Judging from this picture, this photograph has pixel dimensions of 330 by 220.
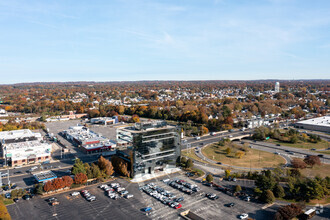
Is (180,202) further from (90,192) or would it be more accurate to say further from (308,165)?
(308,165)

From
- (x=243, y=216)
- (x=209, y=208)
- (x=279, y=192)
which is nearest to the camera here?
(x=243, y=216)

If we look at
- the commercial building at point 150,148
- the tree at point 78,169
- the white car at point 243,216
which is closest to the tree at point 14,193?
the tree at point 78,169

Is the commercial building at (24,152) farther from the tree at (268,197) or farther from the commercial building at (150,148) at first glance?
the tree at (268,197)

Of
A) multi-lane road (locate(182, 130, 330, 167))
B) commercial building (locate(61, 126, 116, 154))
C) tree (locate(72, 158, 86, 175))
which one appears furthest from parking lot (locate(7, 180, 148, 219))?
multi-lane road (locate(182, 130, 330, 167))

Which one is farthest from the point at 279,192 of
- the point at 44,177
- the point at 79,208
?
the point at 44,177

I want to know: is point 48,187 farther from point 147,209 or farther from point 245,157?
point 245,157

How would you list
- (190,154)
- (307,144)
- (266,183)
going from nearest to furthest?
(266,183), (190,154), (307,144)
